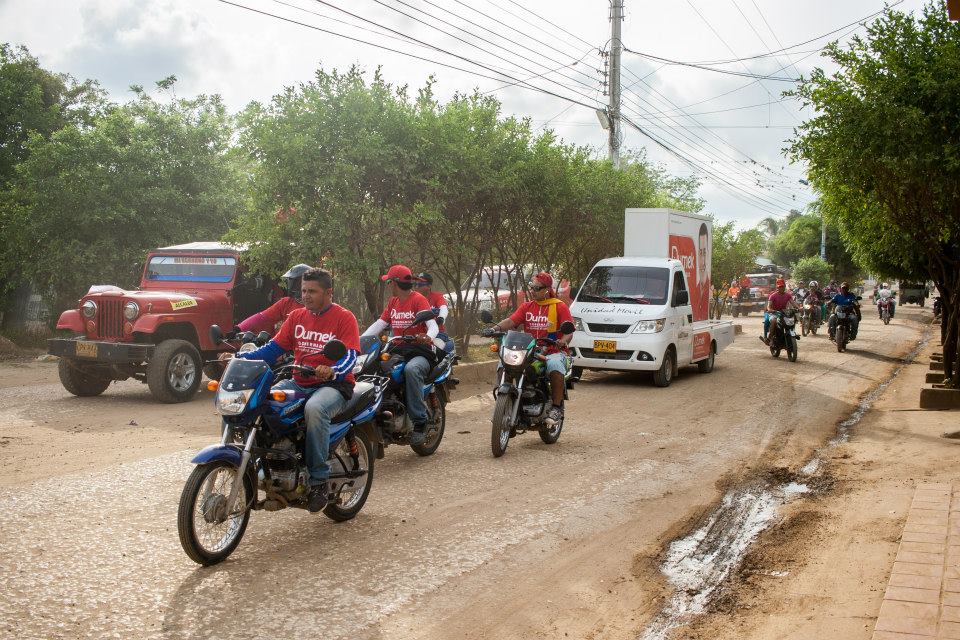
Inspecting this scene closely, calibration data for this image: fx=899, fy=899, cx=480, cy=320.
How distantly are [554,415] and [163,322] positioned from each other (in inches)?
235

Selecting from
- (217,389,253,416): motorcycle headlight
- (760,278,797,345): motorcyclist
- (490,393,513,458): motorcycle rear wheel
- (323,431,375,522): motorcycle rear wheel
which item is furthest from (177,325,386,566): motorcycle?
(760,278,797,345): motorcyclist

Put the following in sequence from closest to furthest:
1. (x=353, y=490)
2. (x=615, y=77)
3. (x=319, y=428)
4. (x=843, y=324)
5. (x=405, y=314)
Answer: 1. (x=319, y=428)
2. (x=353, y=490)
3. (x=405, y=314)
4. (x=843, y=324)
5. (x=615, y=77)

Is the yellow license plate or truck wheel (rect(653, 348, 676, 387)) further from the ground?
the yellow license plate

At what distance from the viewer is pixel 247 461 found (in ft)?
17.8

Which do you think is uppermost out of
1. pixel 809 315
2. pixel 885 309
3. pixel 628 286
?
pixel 628 286

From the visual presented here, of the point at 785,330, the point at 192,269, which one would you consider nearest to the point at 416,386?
the point at 192,269

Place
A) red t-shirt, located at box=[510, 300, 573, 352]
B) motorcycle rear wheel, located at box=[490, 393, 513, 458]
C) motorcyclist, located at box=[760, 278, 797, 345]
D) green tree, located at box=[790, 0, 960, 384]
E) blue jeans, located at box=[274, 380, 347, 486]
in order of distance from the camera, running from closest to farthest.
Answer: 1. blue jeans, located at box=[274, 380, 347, 486]
2. motorcycle rear wheel, located at box=[490, 393, 513, 458]
3. red t-shirt, located at box=[510, 300, 573, 352]
4. green tree, located at box=[790, 0, 960, 384]
5. motorcyclist, located at box=[760, 278, 797, 345]

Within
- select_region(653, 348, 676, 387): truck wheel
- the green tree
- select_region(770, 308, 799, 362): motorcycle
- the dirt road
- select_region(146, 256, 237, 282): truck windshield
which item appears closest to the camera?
the dirt road

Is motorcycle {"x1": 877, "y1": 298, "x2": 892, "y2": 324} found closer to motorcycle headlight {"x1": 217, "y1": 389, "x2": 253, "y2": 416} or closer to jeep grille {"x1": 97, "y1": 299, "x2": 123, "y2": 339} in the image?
jeep grille {"x1": 97, "y1": 299, "x2": 123, "y2": 339}

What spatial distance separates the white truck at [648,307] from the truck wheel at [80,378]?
294 inches

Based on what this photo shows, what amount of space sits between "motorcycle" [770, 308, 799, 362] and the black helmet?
13.1 metres

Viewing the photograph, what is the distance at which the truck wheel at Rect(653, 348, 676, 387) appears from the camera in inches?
590

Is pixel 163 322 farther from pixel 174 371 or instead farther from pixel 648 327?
pixel 648 327

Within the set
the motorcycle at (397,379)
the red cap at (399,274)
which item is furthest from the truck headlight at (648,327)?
the red cap at (399,274)
